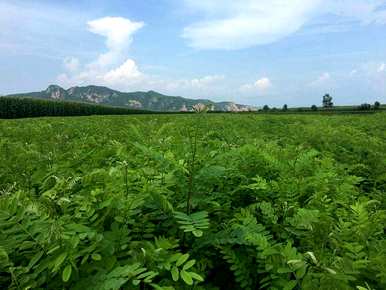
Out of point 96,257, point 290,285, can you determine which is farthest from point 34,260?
point 290,285

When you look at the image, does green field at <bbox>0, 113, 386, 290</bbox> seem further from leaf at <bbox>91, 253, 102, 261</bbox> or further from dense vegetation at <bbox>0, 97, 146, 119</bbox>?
dense vegetation at <bbox>0, 97, 146, 119</bbox>

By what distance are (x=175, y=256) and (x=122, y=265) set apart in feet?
0.87

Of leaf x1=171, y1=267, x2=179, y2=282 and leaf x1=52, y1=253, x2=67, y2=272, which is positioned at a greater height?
leaf x1=52, y1=253, x2=67, y2=272

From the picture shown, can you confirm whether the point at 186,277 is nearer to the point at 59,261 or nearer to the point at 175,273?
the point at 175,273

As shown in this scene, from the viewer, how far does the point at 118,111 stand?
355 ft

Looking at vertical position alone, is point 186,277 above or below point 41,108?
above

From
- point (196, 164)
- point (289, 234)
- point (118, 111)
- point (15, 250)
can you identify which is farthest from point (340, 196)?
point (118, 111)

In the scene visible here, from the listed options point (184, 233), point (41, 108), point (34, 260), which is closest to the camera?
point (34, 260)

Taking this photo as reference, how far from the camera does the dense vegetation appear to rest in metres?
81.2

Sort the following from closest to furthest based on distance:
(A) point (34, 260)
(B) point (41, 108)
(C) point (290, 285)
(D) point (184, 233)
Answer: (A) point (34, 260), (C) point (290, 285), (D) point (184, 233), (B) point (41, 108)

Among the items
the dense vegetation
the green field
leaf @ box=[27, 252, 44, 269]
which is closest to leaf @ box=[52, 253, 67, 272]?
the green field

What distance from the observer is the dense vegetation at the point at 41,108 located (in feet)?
266

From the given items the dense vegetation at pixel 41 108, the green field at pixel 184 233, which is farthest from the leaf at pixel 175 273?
the dense vegetation at pixel 41 108

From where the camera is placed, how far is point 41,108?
88.8 metres
